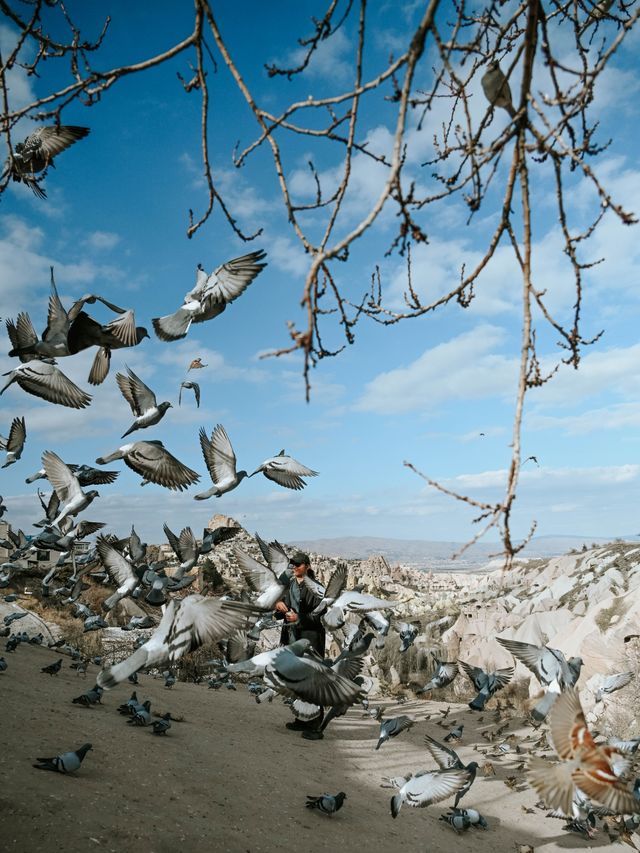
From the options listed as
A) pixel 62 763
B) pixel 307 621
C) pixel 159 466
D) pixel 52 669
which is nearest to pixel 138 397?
pixel 159 466

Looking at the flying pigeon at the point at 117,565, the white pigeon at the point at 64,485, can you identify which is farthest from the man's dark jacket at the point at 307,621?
the white pigeon at the point at 64,485

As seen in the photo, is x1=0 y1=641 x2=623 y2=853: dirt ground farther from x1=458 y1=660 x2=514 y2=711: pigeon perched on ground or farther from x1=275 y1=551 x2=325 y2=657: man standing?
x1=275 y1=551 x2=325 y2=657: man standing

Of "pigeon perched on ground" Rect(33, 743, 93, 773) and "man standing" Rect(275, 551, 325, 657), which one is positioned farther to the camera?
"man standing" Rect(275, 551, 325, 657)

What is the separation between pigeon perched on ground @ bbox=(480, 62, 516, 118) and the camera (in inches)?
85.0

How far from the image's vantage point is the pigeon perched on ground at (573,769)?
228cm

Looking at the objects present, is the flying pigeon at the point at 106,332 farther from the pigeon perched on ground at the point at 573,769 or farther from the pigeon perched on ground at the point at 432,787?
the pigeon perched on ground at the point at 432,787

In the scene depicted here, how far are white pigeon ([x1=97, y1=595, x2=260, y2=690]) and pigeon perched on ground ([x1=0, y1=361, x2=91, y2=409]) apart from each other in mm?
2068

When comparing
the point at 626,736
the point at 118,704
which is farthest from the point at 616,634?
the point at 118,704

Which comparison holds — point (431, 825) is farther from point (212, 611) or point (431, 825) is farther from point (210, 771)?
point (212, 611)

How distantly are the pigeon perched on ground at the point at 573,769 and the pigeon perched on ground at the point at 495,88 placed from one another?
2.41 m

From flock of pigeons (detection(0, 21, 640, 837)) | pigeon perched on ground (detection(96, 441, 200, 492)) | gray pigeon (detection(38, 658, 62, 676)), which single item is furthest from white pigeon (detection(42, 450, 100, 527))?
gray pigeon (detection(38, 658, 62, 676))

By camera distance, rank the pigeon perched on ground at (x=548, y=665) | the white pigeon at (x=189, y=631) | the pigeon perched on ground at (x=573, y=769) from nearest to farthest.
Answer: the pigeon perched on ground at (x=573, y=769), the white pigeon at (x=189, y=631), the pigeon perched on ground at (x=548, y=665)

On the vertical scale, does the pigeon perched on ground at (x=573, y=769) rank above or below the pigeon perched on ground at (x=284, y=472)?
below

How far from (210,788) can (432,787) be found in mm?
2021
